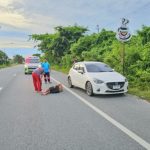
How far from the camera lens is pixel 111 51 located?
23.4 meters

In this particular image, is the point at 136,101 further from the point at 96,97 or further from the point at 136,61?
the point at 136,61

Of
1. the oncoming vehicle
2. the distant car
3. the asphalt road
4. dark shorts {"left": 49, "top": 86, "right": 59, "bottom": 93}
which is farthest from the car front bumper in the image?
the oncoming vehicle

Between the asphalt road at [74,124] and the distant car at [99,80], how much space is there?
97 cm

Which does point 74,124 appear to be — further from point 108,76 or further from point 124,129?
point 108,76

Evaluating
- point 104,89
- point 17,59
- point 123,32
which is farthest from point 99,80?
point 17,59

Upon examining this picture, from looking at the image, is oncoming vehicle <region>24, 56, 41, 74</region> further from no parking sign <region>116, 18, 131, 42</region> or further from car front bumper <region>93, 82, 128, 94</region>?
car front bumper <region>93, 82, 128, 94</region>

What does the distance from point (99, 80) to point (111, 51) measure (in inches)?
393

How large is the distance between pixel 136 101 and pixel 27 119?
5058 mm

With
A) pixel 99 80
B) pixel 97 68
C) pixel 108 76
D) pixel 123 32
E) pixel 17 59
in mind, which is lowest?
pixel 17 59

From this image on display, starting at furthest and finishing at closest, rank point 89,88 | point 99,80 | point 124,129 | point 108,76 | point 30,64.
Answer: point 30,64
point 89,88
point 108,76
point 99,80
point 124,129

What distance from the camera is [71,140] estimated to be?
6.67 metres

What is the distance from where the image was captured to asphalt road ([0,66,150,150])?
6390 mm

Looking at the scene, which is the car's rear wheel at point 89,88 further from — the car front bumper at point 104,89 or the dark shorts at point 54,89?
the dark shorts at point 54,89

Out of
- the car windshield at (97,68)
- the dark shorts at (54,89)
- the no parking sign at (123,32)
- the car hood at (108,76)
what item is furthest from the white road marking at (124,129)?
the no parking sign at (123,32)
